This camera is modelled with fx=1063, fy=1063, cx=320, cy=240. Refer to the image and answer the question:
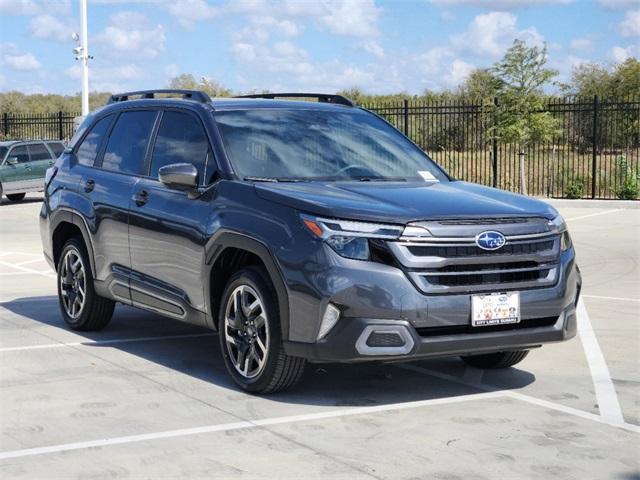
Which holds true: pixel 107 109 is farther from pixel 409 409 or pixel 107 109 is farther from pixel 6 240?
pixel 6 240

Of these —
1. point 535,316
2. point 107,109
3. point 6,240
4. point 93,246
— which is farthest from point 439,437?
point 6,240

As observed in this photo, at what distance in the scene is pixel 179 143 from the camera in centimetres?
766

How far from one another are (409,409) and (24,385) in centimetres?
261

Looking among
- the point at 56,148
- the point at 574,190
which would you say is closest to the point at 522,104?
the point at 574,190

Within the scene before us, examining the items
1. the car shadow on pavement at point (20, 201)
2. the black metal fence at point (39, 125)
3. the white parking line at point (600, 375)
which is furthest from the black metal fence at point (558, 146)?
the white parking line at point (600, 375)

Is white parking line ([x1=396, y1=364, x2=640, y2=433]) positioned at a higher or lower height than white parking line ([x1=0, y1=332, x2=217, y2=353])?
lower

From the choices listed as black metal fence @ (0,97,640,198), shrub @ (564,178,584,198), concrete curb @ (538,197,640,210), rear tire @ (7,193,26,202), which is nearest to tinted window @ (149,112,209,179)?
concrete curb @ (538,197,640,210)

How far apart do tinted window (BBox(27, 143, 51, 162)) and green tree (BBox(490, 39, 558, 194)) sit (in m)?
12.0

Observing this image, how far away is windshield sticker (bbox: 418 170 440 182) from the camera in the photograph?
7.48 meters

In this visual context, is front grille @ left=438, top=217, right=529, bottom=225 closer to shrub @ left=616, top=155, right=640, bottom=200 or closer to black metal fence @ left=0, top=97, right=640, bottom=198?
black metal fence @ left=0, top=97, right=640, bottom=198

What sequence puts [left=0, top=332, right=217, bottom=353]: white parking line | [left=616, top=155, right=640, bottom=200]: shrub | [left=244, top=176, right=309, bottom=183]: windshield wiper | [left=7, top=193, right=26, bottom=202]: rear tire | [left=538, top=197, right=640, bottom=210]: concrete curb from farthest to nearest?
[left=7, top=193, right=26, bottom=202]: rear tire → [left=616, top=155, right=640, bottom=200]: shrub → [left=538, top=197, right=640, bottom=210]: concrete curb → [left=0, top=332, right=217, bottom=353]: white parking line → [left=244, top=176, right=309, bottom=183]: windshield wiper

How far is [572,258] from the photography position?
673 centimetres

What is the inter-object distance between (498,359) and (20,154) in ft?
75.3

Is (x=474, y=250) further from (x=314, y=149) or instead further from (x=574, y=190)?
(x=574, y=190)
